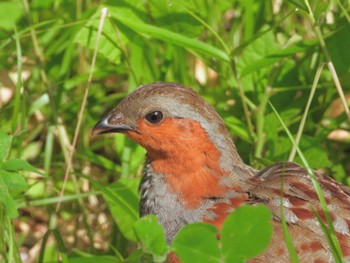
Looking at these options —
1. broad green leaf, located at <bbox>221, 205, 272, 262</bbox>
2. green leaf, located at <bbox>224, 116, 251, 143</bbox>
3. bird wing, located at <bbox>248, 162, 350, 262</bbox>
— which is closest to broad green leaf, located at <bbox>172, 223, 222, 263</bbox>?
broad green leaf, located at <bbox>221, 205, 272, 262</bbox>

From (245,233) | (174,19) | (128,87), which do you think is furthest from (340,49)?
(245,233)

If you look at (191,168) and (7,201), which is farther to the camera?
(191,168)

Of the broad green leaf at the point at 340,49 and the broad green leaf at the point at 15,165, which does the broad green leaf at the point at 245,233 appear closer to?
the broad green leaf at the point at 15,165

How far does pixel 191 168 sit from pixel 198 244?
88cm

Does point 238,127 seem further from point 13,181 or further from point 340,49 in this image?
point 13,181

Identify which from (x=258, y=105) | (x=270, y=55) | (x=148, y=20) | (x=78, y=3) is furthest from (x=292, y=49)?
(x=78, y=3)

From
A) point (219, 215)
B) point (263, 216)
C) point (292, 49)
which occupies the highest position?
point (292, 49)

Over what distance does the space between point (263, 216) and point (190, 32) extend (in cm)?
182

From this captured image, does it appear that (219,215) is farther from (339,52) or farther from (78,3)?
(78,3)

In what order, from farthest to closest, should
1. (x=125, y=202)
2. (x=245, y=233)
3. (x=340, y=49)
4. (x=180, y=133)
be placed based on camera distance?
(x=340, y=49) → (x=125, y=202) → (x=180, y=133) → (x=245, y=233)

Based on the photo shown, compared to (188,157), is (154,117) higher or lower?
higher

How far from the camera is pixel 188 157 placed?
11.9ft

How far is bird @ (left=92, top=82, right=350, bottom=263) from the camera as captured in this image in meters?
3.57

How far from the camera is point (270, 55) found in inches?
166
